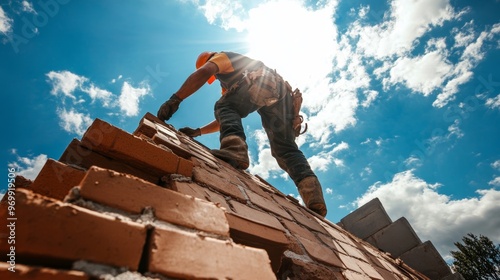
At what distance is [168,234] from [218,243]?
11 centimetres

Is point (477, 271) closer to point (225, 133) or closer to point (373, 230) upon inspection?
point (373, 230)

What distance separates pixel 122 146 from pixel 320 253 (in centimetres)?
99

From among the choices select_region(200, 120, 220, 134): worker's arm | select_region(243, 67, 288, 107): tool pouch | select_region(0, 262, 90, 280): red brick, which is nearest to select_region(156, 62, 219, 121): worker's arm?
select_region(243, 67, 288, 107): tool pouch

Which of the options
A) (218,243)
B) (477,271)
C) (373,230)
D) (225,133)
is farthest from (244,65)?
(477,271)

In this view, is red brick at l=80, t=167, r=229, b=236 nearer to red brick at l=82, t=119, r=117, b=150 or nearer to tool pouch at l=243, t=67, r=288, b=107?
red brick at l=82, t=119, r=117, b=150

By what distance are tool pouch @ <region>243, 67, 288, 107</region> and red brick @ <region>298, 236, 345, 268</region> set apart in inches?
73.8

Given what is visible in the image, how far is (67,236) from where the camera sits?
393 mm

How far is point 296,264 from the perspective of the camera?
3.01 feet

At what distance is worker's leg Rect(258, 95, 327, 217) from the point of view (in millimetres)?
2811

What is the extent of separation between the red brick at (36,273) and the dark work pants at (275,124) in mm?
1949

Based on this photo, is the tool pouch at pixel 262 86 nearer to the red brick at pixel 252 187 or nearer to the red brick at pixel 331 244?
the red brick at pixel 252 187

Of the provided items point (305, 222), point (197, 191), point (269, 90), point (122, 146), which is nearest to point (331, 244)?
point (305, 222)

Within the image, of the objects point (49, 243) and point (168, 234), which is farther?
point (168, 234)

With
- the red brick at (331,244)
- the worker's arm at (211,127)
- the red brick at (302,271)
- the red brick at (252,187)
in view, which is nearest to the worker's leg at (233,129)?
the red brick at (252,187)
